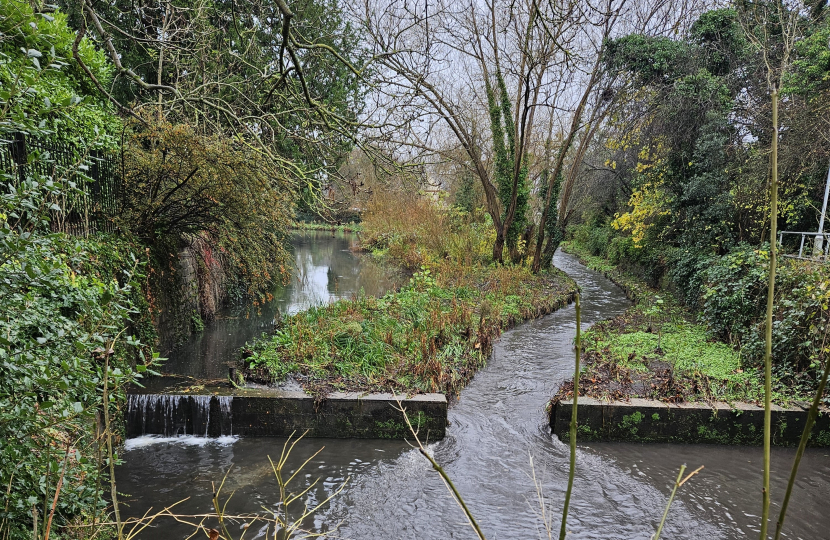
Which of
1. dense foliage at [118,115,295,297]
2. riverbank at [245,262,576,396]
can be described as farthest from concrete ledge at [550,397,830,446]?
dense foliage at [118,115,295,297]

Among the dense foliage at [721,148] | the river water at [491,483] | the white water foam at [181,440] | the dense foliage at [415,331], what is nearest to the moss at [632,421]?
the river water at [491,483]

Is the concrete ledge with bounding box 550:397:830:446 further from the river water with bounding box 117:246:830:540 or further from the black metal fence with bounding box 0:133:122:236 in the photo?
the black metal fence with bounding box 0:133:122:236

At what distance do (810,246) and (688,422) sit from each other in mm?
7741

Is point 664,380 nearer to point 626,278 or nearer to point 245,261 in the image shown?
point 245,261

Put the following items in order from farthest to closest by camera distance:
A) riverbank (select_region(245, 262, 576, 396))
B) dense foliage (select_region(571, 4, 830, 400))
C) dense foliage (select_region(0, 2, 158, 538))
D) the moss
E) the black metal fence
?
dense foliage (select_region(571, 4, 830, 400))
riverbank (select_region(245, 262, 576, 396))
the moss
the black metal fence
dense foliage (select_region(0, 2, 158, 538))

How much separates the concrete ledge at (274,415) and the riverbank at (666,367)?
83.3 inches

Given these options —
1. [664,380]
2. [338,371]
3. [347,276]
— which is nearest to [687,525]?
[664,380]

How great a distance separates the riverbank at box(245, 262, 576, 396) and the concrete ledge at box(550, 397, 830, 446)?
6.92 feet

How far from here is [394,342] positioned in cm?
840

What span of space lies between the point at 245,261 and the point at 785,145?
12.1m

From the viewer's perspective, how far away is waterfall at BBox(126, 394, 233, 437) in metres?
6.37

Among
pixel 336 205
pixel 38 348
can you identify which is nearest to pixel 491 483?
pixel 38 348

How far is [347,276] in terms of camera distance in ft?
65.5

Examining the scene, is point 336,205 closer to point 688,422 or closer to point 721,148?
point 688,422
